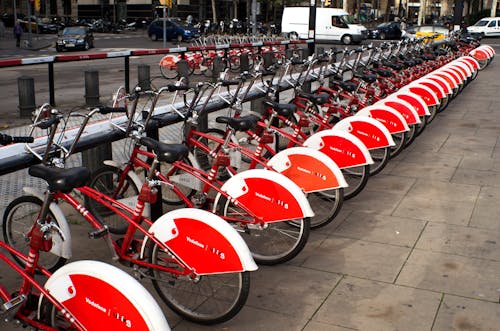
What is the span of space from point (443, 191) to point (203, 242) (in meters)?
3.82

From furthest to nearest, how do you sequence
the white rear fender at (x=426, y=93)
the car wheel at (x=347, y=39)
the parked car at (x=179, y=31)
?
the parked car at (x=179, y=31) < the car wheel at (x=347, y=39) < the white rear fender at (x=426, y=93)

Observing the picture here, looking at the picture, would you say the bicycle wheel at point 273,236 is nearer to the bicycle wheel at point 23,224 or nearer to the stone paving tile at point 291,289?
the stone paving tile at point 291,289

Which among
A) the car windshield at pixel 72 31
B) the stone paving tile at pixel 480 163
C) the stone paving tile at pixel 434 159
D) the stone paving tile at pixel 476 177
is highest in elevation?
the car windshield at pixel 72 31

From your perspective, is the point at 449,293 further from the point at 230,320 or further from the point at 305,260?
the point at 230,320

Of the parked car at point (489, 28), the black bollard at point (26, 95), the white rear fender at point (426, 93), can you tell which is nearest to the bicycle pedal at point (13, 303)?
the white rear fender at point (426, 93)

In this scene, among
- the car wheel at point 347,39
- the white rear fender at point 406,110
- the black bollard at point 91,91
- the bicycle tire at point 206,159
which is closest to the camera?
the bicycle tire at point 206,159

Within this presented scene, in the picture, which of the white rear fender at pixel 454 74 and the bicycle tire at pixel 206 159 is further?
the white rear fender at pixel 454 74

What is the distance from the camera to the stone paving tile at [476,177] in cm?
721

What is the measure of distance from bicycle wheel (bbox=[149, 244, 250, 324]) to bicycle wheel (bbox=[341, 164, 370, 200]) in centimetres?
256

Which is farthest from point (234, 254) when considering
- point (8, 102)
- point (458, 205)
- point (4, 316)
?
point (8, 102)

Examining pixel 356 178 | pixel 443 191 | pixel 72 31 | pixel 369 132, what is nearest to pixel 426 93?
pixel 443 191

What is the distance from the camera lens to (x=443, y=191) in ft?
22.4

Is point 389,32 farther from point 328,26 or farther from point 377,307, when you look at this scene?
point 377,307

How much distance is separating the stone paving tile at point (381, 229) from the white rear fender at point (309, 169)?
0.48 metres
